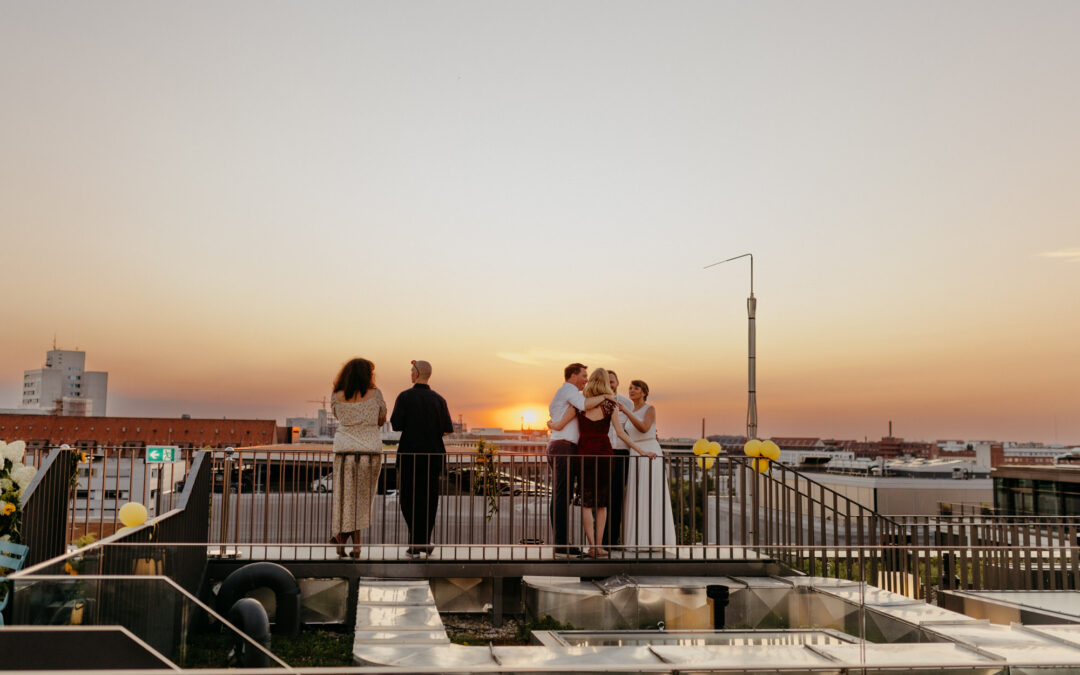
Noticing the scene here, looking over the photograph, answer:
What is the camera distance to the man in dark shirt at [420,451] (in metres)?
8.55

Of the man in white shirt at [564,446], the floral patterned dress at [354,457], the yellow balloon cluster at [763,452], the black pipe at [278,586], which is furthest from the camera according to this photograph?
the yellow balloon cluster at [763,452]

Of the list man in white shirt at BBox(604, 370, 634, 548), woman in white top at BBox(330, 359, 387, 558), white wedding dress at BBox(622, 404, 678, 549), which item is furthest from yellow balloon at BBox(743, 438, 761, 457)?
woman in white top at BBox(330, 359, 387, 558)

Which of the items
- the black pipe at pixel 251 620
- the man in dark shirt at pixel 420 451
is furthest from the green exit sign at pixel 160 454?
the black pipe at pixel 251 620

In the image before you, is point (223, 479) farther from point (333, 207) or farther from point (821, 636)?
point (333, 207)

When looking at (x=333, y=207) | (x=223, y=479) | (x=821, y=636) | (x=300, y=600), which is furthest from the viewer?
(x=333, y=207)

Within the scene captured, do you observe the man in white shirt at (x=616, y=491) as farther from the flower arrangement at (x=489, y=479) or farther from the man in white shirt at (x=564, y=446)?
the flower arrangement at (x=489, y=479)

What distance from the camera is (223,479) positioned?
8.79 m

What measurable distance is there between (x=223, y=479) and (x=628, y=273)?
56.3 ft

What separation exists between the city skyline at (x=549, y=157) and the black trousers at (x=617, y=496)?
5.43ft

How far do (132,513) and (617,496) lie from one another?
4.90 metres

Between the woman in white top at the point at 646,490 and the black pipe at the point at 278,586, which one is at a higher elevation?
the woman in white top at the point at 646,490

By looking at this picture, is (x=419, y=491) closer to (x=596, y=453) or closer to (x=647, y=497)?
(x=596, y=453)

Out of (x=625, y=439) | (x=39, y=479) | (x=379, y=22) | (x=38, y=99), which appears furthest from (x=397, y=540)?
(x=38, y=99)

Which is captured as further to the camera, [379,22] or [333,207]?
[333,207]
